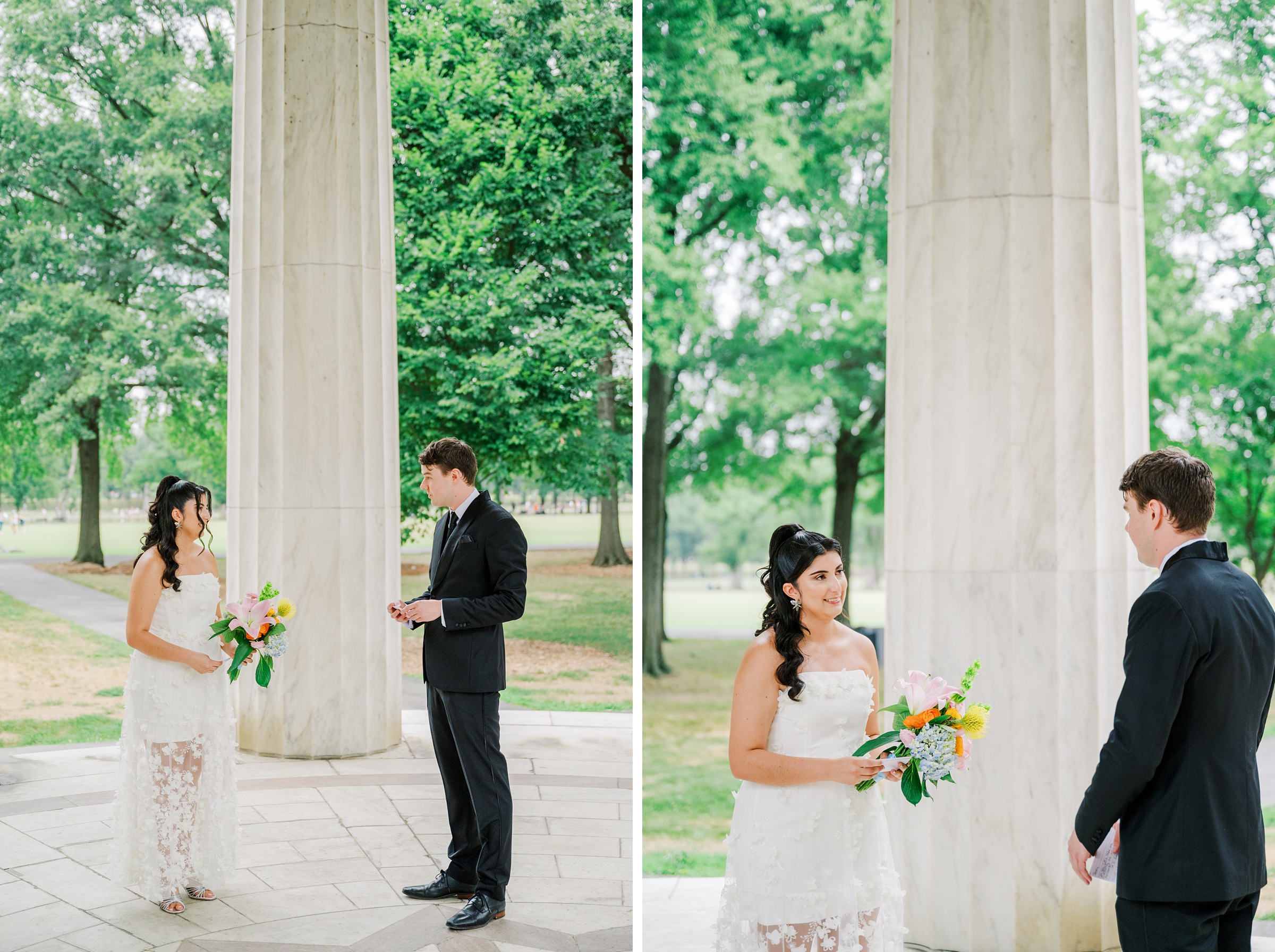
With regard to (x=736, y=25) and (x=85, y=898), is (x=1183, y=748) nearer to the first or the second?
(x=85, y=898)

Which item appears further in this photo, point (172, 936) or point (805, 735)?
point (172, 936)

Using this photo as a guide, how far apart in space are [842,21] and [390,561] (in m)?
11.0

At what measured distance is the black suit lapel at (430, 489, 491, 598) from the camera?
488 cm

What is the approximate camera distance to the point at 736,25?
15.0 metres

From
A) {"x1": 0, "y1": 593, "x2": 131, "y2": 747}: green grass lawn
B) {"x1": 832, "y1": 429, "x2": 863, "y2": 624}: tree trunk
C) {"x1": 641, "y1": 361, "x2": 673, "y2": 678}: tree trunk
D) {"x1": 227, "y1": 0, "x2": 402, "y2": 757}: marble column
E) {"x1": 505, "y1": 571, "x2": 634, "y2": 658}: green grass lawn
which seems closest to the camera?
{"x1": 227, "y1": 0, "x2": 402, "y2": 757}: marble column

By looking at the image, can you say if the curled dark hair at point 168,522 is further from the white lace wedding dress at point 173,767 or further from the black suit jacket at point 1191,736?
the black suit jacket at point 1191,736

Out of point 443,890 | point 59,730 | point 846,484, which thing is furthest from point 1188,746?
point 59,730

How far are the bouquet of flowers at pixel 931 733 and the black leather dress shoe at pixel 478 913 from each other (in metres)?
2.50

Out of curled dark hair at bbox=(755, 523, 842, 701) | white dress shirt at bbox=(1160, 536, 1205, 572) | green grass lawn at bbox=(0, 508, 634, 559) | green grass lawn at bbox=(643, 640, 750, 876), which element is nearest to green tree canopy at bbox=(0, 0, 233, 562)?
green grass lawn at bbox=(0, 508, 634, 559)

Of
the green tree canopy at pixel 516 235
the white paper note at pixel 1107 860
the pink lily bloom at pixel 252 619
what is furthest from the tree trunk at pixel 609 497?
the white paper note at pixel 1107 860

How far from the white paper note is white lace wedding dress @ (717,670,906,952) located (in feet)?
2.05

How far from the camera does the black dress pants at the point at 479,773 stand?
4.80 meters

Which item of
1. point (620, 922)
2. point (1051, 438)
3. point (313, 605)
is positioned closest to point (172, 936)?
point (620, 922)

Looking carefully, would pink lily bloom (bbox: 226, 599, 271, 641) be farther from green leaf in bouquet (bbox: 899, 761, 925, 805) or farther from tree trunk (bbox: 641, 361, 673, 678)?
tree trunk (bbox: 641, 361, 673, 678)
